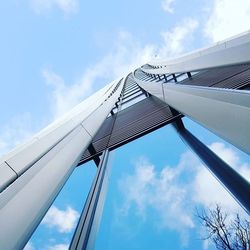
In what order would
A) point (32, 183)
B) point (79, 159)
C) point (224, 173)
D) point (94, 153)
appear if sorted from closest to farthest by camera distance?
point (32, 183)
point (224, 173)
point (79, 159)
point (94, 153)

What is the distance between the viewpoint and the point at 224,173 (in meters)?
2.66

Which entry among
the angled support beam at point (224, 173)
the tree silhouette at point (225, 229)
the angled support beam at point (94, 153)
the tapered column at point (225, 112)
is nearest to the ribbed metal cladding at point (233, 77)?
the angled support beam at point (224, 173)

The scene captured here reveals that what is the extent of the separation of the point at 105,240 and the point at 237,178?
109 centimetres

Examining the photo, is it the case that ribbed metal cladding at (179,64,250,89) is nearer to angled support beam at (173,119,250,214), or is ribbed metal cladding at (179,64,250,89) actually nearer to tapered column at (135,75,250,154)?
angled support beam at (173,119,250,214)

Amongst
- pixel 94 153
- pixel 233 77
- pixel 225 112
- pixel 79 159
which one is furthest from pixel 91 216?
pixel 233 77

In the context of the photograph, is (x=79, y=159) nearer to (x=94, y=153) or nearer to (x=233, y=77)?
(x=94, y=153)

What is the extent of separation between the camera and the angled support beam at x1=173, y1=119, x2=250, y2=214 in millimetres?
2295

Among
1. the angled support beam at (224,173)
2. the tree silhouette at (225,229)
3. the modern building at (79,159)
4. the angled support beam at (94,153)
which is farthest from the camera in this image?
the angled support beam at (94,153)

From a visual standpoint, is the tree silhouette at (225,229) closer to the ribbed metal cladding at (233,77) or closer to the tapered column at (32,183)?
the tapered column at (32,183)

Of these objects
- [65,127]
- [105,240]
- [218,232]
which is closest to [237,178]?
[218,232]

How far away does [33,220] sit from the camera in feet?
4.95

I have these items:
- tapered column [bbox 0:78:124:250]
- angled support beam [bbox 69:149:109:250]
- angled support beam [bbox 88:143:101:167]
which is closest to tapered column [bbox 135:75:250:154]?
tapered column [bbox 0:78:124:250]

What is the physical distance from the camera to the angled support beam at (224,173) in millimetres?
2295

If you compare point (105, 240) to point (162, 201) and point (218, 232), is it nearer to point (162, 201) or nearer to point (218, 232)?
point (162, 201)
